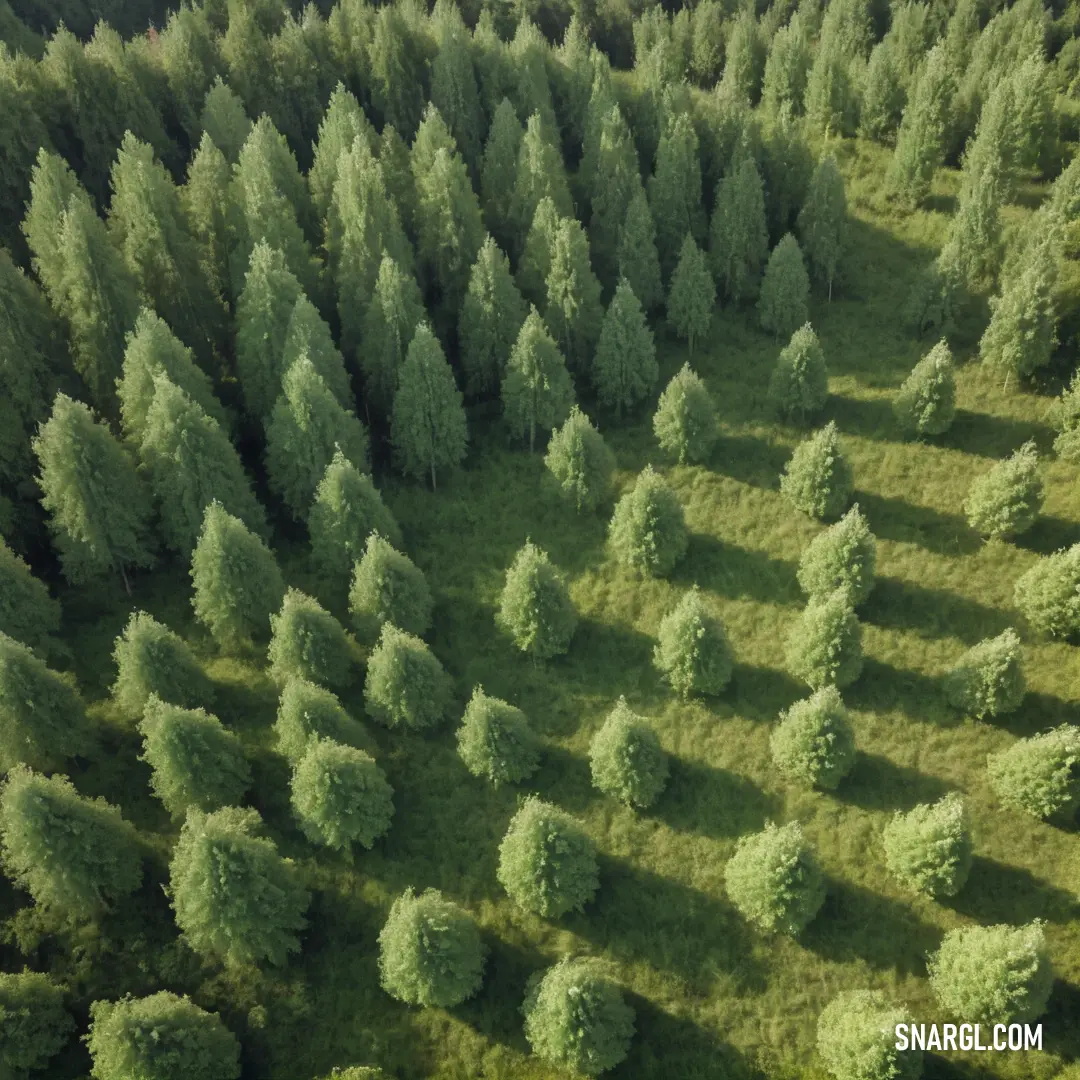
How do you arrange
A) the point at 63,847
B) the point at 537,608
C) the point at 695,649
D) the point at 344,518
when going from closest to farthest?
the point at 63,847 → the point at 695,649 → the point at 537,608 → the point at 344,518

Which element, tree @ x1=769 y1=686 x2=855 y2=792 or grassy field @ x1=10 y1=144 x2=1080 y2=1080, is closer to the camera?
grassy field @ x1=10 y1=144 x2=1080 y2=1080

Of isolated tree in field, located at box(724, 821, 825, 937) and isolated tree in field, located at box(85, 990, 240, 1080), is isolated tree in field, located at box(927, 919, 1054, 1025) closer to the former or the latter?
isolated tree in field, located at box(724, 821, 825, 937)

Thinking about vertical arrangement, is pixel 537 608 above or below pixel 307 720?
above

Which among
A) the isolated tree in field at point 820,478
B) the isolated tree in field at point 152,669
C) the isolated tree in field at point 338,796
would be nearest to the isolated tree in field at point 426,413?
the isolated tree in field at point 152,669

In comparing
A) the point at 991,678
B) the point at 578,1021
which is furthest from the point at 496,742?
the point at 991,678

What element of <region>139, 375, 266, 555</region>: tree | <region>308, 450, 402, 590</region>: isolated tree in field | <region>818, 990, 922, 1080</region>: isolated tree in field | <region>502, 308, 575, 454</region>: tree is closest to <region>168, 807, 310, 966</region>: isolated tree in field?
<region>308, 450, 402, 590</region>: isolated tree in field

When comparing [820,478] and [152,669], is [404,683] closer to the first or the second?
[152,669]

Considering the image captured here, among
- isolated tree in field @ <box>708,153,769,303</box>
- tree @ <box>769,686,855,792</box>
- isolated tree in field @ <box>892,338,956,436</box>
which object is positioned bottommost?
tree @ <box>769,686,855,792</box>

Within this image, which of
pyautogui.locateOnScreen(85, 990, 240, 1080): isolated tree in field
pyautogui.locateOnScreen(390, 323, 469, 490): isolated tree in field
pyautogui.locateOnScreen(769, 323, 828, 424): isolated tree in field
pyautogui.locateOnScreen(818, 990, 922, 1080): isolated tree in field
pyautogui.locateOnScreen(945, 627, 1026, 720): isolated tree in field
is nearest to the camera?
pyautogui.locateOnScreen(85, 990, 240, 1080): isolated tree in field
